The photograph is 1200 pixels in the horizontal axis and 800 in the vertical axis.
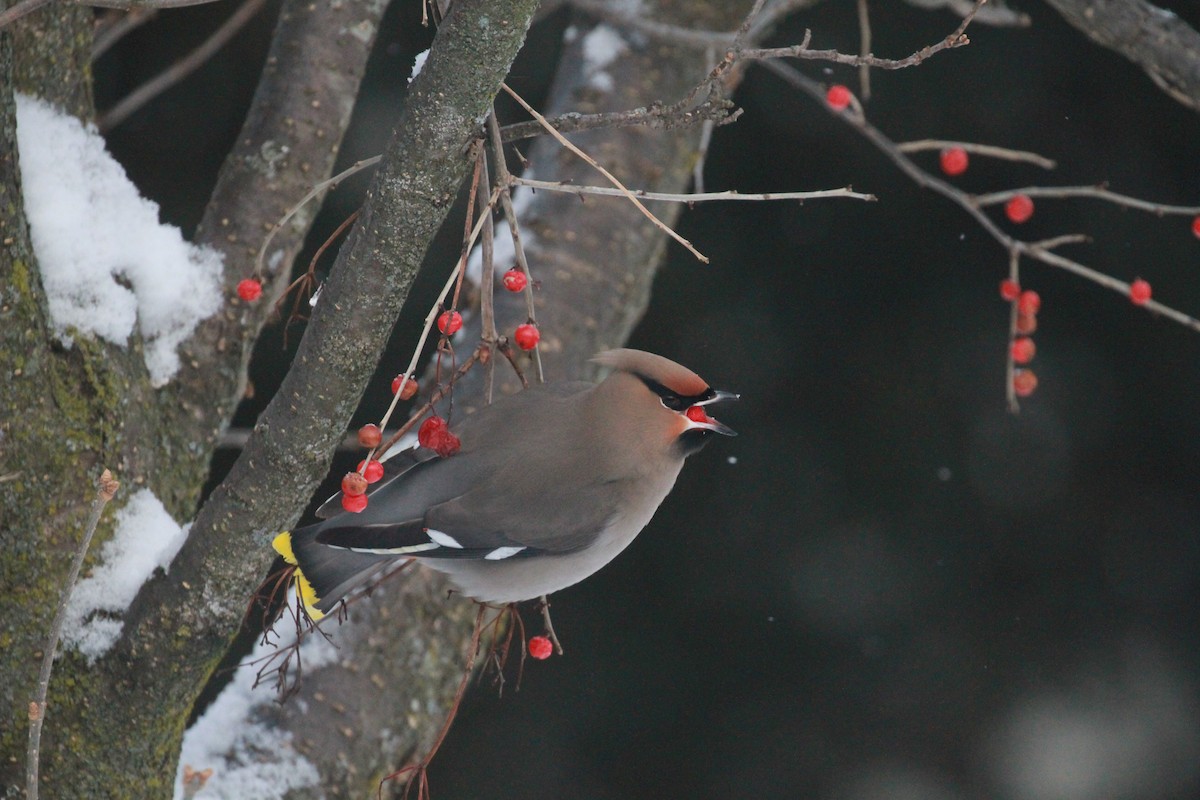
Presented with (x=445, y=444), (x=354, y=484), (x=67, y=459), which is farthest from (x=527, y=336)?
(x=67, y=459)

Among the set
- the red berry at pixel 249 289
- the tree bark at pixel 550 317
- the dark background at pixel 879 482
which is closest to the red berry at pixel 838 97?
the tree bark at pixel 550 317

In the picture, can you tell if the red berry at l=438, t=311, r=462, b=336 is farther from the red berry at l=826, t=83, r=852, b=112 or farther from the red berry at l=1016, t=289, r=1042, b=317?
the red berry at l=1016, t=289, r=1042, b=317

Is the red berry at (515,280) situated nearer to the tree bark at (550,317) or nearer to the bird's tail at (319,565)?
the bird's tail at (319,565)

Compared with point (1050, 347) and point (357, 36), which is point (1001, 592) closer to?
point (1050, 347)

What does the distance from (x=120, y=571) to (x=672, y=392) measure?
88cm

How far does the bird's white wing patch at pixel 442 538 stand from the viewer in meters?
1.93

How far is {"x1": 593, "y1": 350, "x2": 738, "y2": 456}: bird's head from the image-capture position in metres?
2.05

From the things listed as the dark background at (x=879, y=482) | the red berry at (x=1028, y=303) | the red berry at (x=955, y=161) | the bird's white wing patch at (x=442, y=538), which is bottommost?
the dark background at (x=879, y=482)

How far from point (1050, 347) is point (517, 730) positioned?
2365 mm

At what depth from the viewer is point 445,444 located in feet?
6.19

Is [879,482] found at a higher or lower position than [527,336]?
lower

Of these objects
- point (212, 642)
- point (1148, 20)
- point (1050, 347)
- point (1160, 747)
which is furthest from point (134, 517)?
point (1160, 747)

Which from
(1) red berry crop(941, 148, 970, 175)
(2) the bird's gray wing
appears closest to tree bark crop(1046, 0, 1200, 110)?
(1) red berry crop(941, 148, 970, 175)

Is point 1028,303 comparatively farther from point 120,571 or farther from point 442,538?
point 120,571
